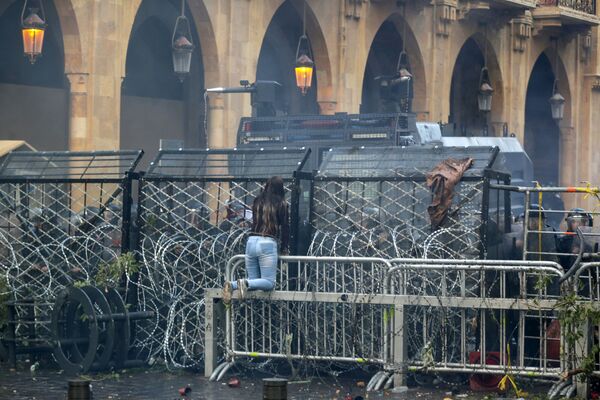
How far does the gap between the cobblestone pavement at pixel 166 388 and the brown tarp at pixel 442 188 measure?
1.65m

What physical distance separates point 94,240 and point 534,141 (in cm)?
3348

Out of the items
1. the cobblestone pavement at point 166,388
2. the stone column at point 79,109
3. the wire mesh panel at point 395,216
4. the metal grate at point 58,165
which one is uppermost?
the stone column at point 79,109

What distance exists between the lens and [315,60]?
29453 mm

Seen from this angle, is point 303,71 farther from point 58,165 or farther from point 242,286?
point 242,286

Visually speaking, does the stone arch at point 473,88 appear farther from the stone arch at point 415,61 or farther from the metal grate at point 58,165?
the metal grate at point 58,165

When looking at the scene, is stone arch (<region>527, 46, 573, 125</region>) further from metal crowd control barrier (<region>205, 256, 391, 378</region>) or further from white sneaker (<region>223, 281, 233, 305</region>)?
white sneaker (<region>223, 281, 233, 305</region>)

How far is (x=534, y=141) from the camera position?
4481 centimetres

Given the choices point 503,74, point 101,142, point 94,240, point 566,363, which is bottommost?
point 566,363

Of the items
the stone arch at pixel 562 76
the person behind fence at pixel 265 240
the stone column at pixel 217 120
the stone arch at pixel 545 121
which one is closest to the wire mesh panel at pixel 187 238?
the person behind fence at pixel 265 240

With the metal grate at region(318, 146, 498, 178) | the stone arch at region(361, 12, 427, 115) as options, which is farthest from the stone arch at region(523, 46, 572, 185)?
the metal grate at region(318, 146, 498, 178)

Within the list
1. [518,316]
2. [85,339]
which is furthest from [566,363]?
[85,339]

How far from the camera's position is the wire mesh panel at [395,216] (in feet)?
40.0

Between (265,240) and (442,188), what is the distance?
1672 mm

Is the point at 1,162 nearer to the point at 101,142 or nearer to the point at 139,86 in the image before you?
the point at 101,142
